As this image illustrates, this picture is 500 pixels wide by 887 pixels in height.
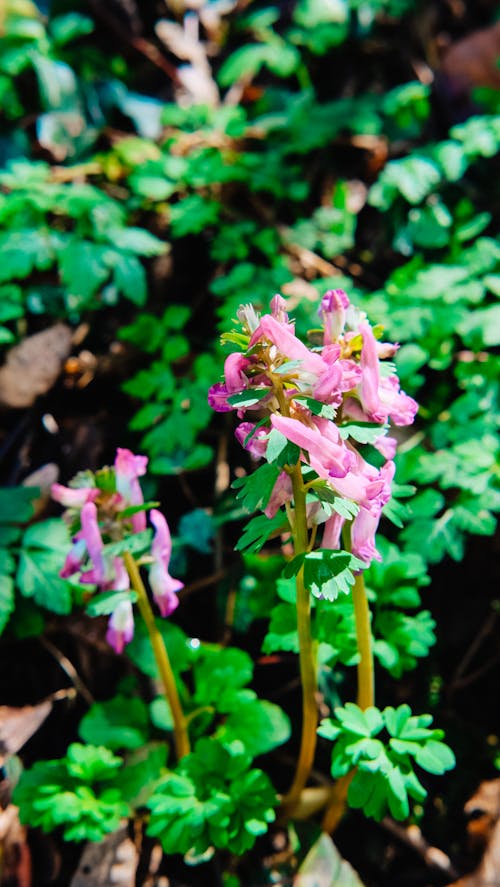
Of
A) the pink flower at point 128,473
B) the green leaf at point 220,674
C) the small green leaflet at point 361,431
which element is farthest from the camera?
the green leaf at point 220,674

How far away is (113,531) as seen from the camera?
1760 mm

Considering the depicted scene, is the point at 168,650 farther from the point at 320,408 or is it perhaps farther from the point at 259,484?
the point at 320,408

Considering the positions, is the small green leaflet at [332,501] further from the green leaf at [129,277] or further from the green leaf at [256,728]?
the green leaf at [129,277]

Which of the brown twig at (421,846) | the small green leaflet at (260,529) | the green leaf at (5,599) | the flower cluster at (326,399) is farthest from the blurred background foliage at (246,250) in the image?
the small green leaflet at (260,529)

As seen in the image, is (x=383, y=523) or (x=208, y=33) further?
(x=208, y=33)

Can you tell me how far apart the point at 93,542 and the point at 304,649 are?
58 cm

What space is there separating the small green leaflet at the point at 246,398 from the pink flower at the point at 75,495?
56 centimetres

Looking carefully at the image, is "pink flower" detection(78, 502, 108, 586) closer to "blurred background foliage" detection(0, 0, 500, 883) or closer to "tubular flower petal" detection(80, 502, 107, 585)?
"tubular flower petal" detection(80, 502, 107, 585)

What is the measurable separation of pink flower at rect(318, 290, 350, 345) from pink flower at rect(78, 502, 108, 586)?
71cm

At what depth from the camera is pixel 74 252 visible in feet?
9.38

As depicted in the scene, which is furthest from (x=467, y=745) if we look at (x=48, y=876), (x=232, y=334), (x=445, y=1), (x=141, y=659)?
(x=445, y=1)

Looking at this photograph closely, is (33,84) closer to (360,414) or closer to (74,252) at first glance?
(74,252)

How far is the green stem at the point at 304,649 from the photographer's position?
1442 mm

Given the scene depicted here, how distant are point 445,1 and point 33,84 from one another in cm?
264
